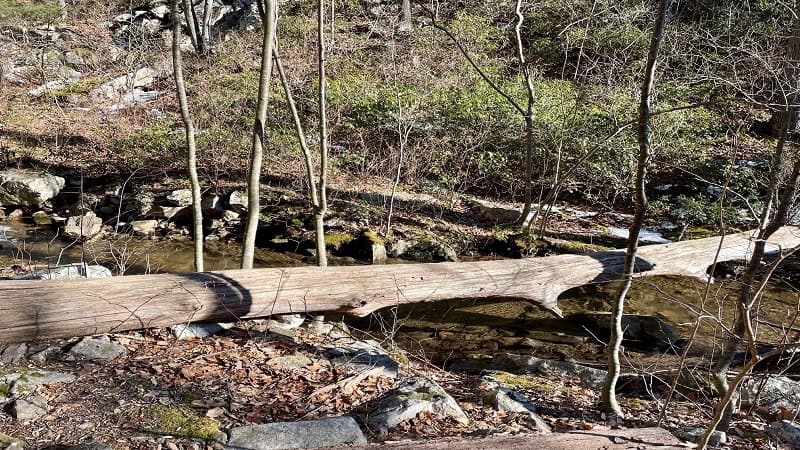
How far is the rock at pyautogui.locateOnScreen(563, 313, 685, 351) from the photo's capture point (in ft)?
20.6

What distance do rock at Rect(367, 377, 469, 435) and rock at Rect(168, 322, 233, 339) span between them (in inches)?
62.7

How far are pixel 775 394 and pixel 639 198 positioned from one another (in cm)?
247

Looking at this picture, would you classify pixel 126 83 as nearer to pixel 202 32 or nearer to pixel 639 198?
pixel 202 32

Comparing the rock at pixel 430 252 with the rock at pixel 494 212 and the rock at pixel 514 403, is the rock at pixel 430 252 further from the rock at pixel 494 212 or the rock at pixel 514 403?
the rock at pixel 514 403

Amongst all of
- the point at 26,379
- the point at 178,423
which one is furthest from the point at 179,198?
the point at 178,423

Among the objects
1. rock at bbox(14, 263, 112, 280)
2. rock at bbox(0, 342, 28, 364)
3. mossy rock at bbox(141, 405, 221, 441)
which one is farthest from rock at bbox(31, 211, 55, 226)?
mossy rock at bbox(141, 405, 221, 441)

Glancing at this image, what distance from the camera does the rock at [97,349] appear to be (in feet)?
12.2

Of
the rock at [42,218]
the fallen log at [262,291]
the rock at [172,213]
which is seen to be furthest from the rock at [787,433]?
the rock at [42,218]

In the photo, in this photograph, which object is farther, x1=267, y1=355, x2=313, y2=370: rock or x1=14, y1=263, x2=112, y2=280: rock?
x1=14, y1=263, x2=112, y2=280: rock

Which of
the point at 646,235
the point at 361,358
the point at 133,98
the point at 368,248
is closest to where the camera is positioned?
the point at 361,358

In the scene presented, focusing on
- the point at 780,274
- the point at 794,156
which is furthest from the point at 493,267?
the point at 794,156

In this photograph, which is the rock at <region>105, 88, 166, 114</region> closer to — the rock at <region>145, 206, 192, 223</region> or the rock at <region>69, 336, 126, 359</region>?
the rock at <region>145, 206, 192, 223</region>

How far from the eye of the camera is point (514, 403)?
3.79m

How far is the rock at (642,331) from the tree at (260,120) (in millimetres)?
3602
